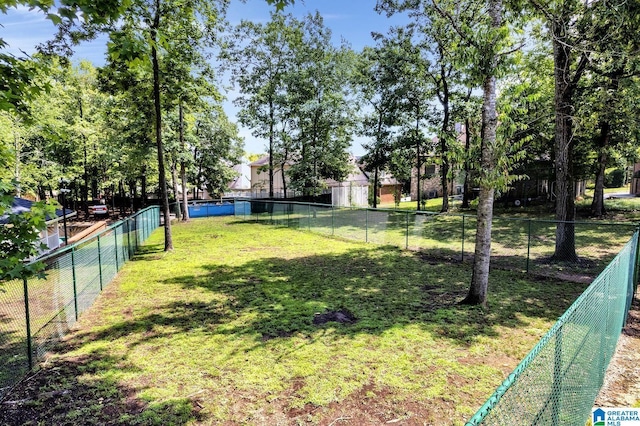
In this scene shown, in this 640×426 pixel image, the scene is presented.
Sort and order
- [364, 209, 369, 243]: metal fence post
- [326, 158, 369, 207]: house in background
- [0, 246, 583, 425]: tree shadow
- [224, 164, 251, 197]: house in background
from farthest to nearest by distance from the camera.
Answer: [224, 164, 251, 197]: house in background, [326, 158, 369, 207]: house in background, [364, 209, 369, 243]: metal fence post, [0, 246, 583, 425]: tree shadow

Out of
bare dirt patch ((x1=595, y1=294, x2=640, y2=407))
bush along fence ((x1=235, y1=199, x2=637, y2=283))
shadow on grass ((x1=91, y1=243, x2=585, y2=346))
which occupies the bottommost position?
shadow on grass ((x1=91, y1=243, x2=585, y2=346))

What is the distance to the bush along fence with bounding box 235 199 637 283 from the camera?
1122 centimetres

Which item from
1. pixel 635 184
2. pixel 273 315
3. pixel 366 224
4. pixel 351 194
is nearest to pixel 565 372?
pixel 273 315

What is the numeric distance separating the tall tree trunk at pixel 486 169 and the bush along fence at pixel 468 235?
3.48 metres

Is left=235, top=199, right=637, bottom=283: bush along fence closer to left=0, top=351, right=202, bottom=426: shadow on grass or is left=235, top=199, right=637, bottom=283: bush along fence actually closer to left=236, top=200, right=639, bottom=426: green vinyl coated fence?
left=236, top=200, right=639, bottom=426: green vinyl coated fence

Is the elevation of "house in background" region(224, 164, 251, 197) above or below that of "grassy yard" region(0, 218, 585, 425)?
above

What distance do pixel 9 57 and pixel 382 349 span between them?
5877 mm

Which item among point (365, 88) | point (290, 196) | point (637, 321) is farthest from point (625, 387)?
point (290, 196)

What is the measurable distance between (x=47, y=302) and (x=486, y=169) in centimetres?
808

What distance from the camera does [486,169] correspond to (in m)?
6.95

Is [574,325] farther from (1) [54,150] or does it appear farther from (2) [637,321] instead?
(1) [54,150]

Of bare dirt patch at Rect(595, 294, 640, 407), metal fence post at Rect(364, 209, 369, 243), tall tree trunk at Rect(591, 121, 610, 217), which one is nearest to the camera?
bare dirt patch at Rect(595, 294, 640, 407)

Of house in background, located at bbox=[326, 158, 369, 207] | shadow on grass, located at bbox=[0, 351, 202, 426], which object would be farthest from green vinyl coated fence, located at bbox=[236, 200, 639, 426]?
house in background, located at bbox=[326, 158, 369, 207]

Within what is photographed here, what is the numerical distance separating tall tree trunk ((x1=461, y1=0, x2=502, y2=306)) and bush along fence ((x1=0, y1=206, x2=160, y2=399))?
287 inches
